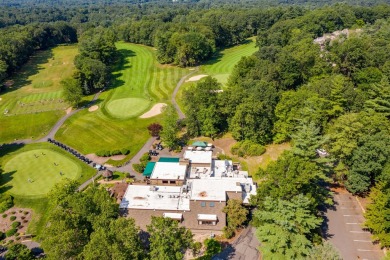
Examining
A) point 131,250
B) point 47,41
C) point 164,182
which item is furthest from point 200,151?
point 47,41

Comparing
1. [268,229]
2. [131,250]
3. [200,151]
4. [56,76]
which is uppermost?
[131,250]

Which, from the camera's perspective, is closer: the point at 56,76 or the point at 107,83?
the point at 107,83

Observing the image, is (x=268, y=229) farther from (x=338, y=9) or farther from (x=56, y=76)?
(x=338, y=9)

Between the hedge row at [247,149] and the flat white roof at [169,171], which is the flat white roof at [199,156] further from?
the hedge row at [247,149]

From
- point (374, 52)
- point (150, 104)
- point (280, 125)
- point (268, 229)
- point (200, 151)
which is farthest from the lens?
point (150, 104)

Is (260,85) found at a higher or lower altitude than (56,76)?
higher

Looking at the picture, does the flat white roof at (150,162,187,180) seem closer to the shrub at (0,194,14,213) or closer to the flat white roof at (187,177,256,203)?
the flat white roof at (187,177,256,203)

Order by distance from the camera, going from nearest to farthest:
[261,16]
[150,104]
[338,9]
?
1. [150,104]
2. [338,9]
3. [261,16]

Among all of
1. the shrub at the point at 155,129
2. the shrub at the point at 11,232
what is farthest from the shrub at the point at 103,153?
the shrub at the point at 11,232

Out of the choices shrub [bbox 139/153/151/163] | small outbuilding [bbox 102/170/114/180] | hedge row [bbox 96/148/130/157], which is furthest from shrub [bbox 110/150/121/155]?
small outbuilding [bbox 102/170/114/180]
